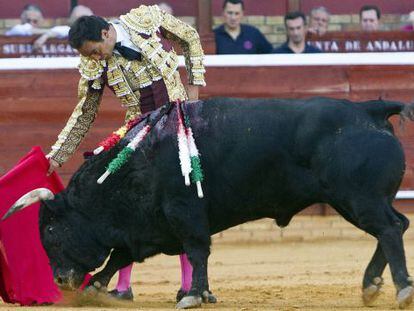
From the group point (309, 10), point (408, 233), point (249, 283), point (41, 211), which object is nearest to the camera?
point (41, 211)

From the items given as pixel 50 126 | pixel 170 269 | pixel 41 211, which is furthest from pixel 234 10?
pixel 41 211

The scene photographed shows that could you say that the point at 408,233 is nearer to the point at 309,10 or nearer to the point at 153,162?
the point at 309,10

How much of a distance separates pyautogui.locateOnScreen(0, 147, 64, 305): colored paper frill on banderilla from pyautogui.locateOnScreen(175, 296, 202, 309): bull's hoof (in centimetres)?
92

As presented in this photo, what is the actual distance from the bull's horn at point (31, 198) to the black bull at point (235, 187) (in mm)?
48

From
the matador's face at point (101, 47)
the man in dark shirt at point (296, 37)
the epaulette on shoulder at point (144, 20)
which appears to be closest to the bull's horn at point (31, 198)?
the matador's face at point (101, 47)

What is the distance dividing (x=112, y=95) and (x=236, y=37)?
1.04m

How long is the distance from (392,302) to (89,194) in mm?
1594

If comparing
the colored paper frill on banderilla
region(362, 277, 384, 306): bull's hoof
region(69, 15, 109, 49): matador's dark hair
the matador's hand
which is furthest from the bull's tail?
the colored paper frill on banderilla

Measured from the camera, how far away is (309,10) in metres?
12.7

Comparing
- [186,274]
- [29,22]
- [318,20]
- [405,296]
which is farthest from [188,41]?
[29,22]

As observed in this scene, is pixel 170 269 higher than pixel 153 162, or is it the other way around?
pixel 153 162

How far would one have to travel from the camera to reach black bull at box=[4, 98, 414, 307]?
21.7 ft

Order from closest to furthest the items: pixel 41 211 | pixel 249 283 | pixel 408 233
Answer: pixel 41 211 → pixel 249 283 → pixel 408 233

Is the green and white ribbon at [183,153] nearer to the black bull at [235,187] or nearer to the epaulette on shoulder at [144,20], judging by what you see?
the black bull at [235,187]
